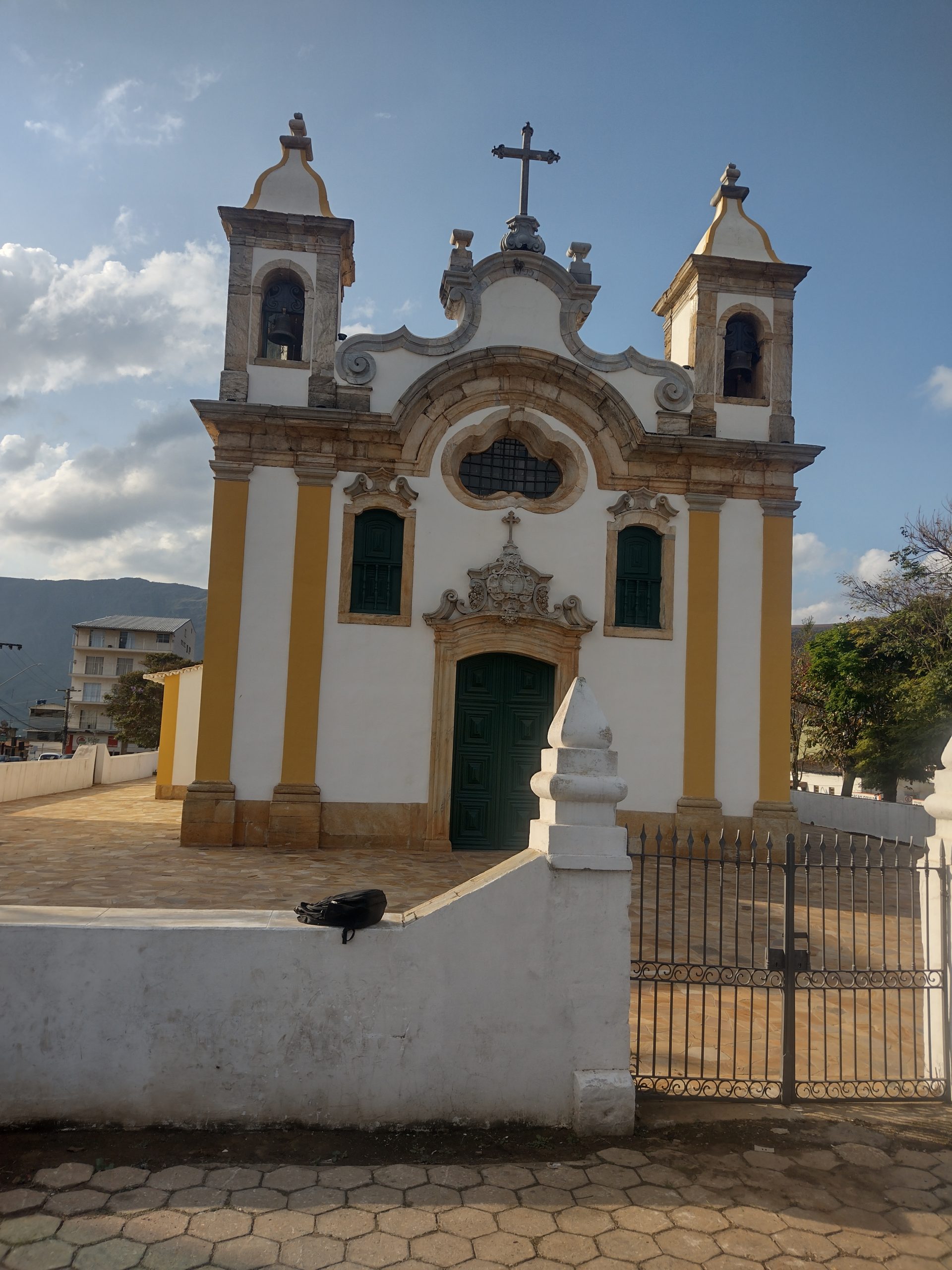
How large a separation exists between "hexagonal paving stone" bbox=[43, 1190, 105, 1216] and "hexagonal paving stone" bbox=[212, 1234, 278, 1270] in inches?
22.6

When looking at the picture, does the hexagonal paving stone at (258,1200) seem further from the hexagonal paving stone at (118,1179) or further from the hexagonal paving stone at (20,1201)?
the hexagonal paving stone at (20,1201)

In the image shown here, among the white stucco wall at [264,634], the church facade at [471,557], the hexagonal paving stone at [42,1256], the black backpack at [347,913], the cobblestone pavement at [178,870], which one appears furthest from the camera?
the church facade at [471,557]

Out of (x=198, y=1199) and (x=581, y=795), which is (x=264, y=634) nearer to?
(x=581, y=795)

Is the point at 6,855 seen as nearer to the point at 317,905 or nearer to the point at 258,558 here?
the point at 258,558

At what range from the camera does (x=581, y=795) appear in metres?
4.28

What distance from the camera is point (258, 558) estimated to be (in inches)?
444

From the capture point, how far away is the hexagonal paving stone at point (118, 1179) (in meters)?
3.44

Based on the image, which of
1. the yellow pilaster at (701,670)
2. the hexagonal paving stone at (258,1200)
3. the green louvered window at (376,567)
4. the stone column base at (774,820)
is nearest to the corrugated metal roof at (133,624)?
the green louvered window at (376,567)

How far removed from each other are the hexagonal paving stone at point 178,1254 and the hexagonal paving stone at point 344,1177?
56 cm

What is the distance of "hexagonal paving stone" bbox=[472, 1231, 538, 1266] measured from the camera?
10.1 ft

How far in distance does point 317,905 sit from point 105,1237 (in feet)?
4.69

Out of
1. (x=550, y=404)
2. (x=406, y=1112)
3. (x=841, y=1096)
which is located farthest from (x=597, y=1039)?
(x=550, y=404)

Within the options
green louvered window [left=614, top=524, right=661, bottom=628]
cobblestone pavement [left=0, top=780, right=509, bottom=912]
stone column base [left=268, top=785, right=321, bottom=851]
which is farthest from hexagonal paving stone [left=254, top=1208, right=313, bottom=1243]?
green louvered window [left=614, top=524, right=661, bottom=628]

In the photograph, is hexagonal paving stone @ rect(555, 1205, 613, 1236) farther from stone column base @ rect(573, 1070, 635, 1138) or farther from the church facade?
the church facade
